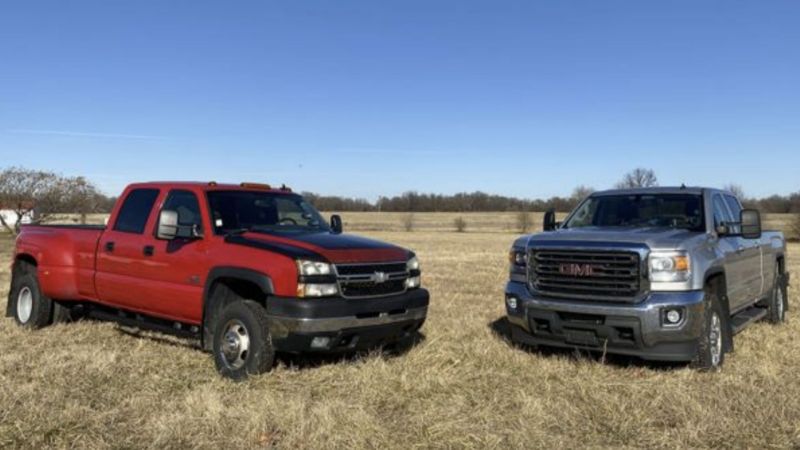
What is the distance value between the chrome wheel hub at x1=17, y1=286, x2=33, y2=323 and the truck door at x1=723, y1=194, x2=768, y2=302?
29.2ft

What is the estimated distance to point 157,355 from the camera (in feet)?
25.0

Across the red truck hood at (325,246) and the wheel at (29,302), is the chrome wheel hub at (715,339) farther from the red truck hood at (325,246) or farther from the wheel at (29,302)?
the wheel at (29,302)

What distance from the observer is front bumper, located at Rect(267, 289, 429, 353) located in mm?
6188

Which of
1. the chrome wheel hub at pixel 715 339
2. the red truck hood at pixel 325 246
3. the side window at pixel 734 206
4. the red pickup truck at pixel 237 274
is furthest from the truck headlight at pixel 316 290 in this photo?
the side window at pixel 734 206

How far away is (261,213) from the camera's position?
768 centimetres

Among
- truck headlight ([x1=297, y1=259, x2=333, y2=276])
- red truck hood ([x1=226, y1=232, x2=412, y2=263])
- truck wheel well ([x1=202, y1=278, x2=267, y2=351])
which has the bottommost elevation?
truck wheel well ([x1=202, y1=278, x2=267, y2=351])

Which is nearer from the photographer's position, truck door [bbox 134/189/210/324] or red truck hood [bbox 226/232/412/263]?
red truck hood [bbox 226/232/412/263]

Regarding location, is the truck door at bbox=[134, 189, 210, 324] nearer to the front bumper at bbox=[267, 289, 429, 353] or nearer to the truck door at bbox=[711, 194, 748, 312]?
the front bumper at bbox=[267, 289, 429, 353]

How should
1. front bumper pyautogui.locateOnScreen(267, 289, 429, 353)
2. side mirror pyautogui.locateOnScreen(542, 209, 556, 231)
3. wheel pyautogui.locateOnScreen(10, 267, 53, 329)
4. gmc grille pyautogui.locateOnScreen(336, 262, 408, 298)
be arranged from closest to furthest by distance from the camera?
front bumper pyautogui.locateOnScreen(267, 289, 429, 353) → gmc grille pyautogui.locateOnScreen(336, 262, 408, 298) → side mirror pyautogui.locateOnScreen(542, 209, 556, 231) → wheel pyautogui.locateOnScreen(10, 267, 53, 329)

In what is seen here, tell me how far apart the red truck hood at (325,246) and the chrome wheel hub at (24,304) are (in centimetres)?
420

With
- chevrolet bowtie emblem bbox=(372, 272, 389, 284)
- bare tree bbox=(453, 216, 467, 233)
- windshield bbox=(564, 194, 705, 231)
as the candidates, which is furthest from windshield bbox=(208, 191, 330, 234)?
bare tree bbox=(453, 216, 467, 233)

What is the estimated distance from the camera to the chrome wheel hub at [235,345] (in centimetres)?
657

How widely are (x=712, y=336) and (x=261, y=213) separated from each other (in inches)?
190

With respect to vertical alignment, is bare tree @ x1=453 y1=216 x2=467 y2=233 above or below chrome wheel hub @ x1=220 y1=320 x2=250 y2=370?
below
